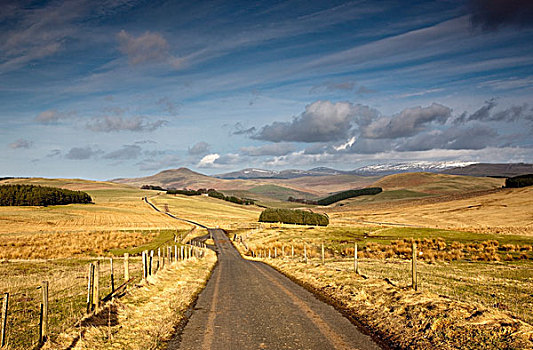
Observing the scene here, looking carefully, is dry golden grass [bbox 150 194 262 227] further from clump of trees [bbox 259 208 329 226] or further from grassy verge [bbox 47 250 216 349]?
grassy verge [bbox 47 250 216 349]

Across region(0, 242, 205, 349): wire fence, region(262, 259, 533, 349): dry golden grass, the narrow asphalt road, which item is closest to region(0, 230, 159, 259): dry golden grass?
region(0, 242, 205, 349): wire fence

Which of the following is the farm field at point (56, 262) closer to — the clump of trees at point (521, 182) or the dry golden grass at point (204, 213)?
the dry golden grass at point (204, 213)

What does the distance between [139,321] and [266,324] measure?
13.7 feet

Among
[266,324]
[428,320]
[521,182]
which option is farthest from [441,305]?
[521,182]

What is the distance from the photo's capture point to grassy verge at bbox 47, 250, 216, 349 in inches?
414

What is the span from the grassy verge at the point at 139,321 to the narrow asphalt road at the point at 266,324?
61 cm

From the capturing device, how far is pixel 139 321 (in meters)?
13.0

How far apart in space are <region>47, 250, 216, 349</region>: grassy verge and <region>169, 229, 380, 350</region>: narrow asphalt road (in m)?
0.61

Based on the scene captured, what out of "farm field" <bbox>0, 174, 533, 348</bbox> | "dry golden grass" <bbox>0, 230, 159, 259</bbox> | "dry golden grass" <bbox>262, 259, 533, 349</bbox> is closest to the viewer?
"dry golden grass" <bbox>262, 259, 533, 349</bbox>

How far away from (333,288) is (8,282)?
17.7 meters

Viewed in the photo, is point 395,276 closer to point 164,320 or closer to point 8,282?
point 164,320

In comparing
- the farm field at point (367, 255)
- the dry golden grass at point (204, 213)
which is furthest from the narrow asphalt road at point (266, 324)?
the dry golden grass at point (204, 213)

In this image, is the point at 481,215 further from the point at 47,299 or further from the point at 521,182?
the point at 47,299

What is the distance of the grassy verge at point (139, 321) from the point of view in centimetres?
1051
